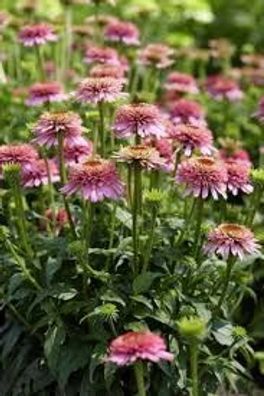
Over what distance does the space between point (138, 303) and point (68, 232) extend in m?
0.37

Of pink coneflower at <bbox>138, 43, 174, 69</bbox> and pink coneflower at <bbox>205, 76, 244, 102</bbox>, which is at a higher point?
pink coneflower at <bbox>138, 43, 174, 69</bbox>

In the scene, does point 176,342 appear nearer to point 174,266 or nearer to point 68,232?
point 174,266

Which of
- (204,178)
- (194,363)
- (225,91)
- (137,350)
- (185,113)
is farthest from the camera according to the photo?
(225,91)

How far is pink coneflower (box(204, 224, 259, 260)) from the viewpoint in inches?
98.3

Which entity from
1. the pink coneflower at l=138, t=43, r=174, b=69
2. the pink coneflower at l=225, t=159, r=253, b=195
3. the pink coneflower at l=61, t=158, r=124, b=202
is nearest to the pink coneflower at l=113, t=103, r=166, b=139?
the pink coneflower at l=61, t=158, r=124, b=202

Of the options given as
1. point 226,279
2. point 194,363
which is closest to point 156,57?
point 226,279

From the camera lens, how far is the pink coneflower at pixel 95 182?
2.49 meters

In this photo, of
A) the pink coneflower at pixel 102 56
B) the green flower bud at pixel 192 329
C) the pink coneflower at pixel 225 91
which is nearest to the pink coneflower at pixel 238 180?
the green flower bud at pixel 192 329

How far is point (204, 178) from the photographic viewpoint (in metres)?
2.55

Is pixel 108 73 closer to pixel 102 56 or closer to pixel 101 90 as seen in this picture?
pixel 101 90

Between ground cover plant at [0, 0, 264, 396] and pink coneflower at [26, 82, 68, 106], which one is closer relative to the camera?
ground cover plant at [0, 0, 264, 396]

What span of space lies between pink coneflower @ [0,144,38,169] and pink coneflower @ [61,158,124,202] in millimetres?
211

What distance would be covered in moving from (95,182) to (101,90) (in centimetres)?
36

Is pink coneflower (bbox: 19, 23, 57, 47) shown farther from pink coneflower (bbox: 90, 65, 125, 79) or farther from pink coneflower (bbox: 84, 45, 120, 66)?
pink coneflower (bbox: 90, 65, 125, 79)
